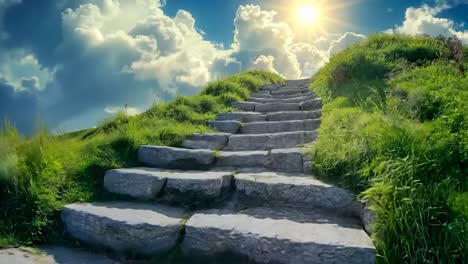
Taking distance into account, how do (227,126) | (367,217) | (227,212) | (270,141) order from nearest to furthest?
(367,217) → (227,212) → (270,141) → (227,126)

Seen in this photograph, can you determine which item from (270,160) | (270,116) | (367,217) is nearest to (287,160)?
(270,160)

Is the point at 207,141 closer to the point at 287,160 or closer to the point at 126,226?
the point at 287,160

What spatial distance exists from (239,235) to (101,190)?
198cm

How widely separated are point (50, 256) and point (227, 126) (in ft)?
12.6

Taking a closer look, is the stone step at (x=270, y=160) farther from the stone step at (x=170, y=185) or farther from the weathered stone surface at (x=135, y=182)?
the weathered stone surface at (x=135, y=182)

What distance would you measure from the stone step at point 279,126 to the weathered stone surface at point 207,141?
66 cm

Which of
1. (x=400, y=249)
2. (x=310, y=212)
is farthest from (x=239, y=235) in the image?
(x=400, y=249)

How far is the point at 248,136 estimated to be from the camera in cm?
565

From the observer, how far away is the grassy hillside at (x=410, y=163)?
2.55 m

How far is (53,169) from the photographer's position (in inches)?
158

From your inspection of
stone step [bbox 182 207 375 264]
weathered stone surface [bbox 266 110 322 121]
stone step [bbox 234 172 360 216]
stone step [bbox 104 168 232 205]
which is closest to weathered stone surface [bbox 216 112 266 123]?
weathered stone surface [bbox 266 110 322 121]

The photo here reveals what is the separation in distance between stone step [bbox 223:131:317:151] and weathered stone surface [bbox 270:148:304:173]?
2.59ft

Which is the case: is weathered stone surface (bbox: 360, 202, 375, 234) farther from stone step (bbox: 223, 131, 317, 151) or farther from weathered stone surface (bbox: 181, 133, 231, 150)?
weathered stone surface (bbox: 181, 133, 231, 150)

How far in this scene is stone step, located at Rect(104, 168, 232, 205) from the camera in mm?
3854
